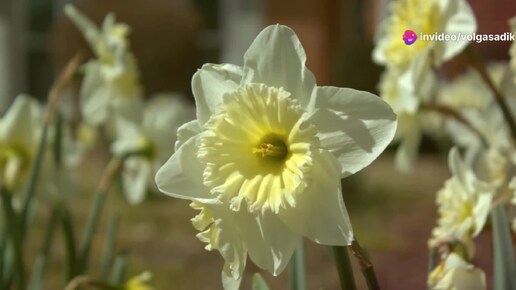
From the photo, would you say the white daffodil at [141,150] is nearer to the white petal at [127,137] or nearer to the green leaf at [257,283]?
the white petal at [127,137]

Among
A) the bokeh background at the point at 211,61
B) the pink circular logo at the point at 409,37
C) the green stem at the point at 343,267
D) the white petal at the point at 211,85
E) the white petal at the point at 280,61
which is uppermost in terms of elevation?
the white petal at the point at 280,61

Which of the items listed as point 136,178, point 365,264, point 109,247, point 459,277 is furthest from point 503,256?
point 136,178

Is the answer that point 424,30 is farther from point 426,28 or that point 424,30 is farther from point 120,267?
point 120,267

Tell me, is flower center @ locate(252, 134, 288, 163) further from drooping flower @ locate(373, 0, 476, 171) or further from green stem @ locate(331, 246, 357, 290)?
drooping flower @ locate(373, 0, 476, 171)

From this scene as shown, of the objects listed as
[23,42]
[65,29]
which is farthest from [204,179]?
[23,42]

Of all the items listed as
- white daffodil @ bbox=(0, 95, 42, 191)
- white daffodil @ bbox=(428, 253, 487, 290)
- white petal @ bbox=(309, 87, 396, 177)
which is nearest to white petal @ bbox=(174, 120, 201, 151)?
white petal @ bbox=(309, 87, 396, 177)

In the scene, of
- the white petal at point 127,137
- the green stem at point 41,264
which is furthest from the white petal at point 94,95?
the green stem at point 41,264

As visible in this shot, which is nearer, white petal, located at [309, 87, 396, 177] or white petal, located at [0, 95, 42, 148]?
white petal, located at [309, 87, 396, 177]
